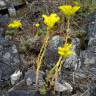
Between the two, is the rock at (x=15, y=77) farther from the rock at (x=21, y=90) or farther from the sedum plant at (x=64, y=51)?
the sedum plant at (x=64, y=51)

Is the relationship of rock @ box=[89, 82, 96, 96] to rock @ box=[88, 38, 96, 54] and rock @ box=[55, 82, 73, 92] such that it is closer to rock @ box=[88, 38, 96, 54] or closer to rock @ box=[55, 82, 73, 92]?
rock @ box=[55, 82, 73, 92]

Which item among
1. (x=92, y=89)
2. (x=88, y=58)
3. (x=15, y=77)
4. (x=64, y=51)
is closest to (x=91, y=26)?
(x=88, y=58)

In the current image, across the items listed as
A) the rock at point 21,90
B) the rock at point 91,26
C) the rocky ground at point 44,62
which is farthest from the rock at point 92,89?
the rock at point 91,26

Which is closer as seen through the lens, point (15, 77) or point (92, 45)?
point (15, 77)

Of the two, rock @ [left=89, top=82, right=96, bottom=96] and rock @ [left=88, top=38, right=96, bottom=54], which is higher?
rock @ [left=88, top=38, right=96, bottom=54]

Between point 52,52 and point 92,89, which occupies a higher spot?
point 52,52

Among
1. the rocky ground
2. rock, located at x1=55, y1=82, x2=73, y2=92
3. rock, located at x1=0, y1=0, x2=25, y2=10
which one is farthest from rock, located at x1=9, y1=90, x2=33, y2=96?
rock, located at x1=0, y1=0, x2=25, y2=10

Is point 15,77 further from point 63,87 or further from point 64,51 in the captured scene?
point 64,51
